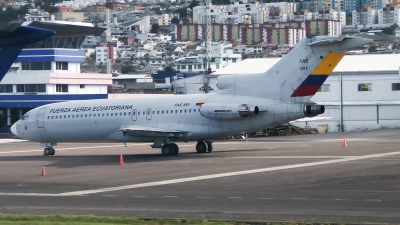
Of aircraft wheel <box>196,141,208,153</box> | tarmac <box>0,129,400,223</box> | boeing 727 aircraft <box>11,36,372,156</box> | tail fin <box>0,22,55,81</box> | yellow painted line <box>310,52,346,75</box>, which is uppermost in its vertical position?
tail fin <box>0,22,55,81</box>

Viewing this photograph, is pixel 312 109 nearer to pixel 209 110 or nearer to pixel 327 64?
pixel 327 64

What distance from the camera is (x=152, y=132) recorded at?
39.1m

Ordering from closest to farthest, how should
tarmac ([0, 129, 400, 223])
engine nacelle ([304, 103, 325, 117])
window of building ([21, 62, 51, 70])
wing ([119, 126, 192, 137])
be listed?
1. tarmac ([0, 129, 400, 223])
2. engine nacelle ([304, 103, 325, 117])
3. wing ([119, 126, 192, 137])
4. window of building ([21, 62, 51, 70])

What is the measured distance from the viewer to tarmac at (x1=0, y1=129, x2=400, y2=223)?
20922mm

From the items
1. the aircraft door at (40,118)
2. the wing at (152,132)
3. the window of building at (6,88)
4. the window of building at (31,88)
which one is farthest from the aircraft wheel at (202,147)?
the window of building at (6,88)

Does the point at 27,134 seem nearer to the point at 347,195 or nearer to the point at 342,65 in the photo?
the point at 347,195

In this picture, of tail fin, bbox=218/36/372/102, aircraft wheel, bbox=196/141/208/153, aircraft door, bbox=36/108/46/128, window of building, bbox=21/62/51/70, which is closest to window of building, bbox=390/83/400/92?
aircraft wheel, bbox=196/141/208/153

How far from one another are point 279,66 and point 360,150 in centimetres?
699

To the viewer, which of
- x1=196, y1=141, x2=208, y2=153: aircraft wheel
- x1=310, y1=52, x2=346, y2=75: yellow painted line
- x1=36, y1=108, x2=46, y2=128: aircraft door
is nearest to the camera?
x1=310, y1=52, x2=346, y2=75: yellow painted line

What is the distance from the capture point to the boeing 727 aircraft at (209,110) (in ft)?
Result: 119

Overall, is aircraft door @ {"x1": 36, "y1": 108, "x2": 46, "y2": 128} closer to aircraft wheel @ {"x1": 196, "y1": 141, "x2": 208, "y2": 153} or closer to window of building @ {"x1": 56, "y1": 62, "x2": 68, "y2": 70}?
aircraft wheel @ {"x1": 196, "y1": 141, "x2": 208, "y2": 153}

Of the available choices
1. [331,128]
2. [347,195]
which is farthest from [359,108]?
[347,195]

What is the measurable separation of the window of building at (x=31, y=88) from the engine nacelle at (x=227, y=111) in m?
40.5

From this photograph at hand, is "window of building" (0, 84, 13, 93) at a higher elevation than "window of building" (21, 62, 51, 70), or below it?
below
